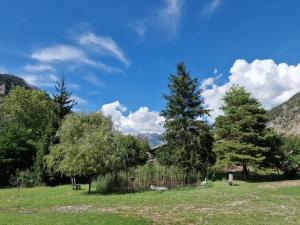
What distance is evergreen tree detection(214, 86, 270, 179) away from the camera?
35197 mm

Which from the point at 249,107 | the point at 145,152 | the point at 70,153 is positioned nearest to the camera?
the point at 70,153

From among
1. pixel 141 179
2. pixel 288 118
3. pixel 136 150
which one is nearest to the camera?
pixel 141 179

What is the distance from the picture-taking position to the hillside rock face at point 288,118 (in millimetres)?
154875

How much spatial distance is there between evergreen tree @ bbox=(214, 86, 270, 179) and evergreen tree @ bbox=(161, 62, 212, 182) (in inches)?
70.8

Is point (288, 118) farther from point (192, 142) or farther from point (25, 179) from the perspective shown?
point (25, 179)

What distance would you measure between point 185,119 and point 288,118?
145m

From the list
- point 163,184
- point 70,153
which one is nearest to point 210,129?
point 163,184

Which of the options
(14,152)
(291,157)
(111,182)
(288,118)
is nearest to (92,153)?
(111,182)

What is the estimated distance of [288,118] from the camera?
6658 inches

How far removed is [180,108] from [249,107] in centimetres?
767

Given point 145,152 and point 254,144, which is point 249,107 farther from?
point 145,152

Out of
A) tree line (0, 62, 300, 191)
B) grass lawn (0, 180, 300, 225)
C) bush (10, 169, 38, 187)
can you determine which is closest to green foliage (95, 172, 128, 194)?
tree line (0, 62, 300, 191)

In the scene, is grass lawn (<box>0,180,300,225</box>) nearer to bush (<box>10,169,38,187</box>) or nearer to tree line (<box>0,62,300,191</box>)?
tree line (<box>0,62,300,191</box>)

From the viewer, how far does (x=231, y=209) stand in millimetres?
17156
